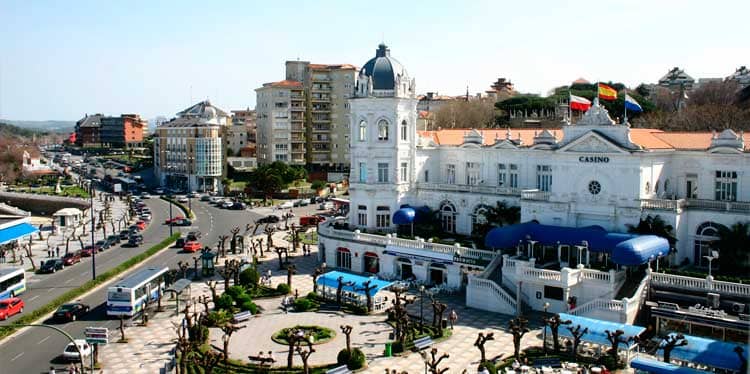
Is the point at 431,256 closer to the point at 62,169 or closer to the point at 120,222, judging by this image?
the point at 120,222

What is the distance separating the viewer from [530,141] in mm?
56750

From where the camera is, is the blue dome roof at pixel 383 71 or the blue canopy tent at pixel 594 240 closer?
the blue canopy tent at pixel 594 240

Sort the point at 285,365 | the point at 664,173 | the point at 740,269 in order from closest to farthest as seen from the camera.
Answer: the point at 285,365 < the point at 740,269 < the point at 664,173

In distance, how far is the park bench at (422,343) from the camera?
3509 centimetres

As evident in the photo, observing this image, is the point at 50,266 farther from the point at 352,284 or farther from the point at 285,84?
the point at 285,84

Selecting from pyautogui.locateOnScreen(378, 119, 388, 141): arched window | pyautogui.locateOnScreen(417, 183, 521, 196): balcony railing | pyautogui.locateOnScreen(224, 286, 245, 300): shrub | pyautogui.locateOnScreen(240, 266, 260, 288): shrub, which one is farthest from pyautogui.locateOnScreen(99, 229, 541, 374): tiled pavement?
pyautogui.locateOnScreen(378, 119, 388, 141): arched window

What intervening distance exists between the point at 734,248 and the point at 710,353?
1344cm

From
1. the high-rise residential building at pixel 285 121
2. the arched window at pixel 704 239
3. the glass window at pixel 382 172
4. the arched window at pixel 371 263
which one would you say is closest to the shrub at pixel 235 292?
the arched window at pixel 371 263

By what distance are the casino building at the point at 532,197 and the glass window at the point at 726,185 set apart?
7 centimetres

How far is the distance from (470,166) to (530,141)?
213 inches

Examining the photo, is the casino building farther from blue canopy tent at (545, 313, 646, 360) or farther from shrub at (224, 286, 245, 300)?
shrub at (224, 286, 245, 300)

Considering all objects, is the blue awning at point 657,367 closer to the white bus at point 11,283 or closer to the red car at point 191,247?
the white bus at point 11,283

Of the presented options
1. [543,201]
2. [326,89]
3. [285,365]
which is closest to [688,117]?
[543,201]

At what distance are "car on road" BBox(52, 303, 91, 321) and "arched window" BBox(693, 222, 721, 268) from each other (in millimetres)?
38616
